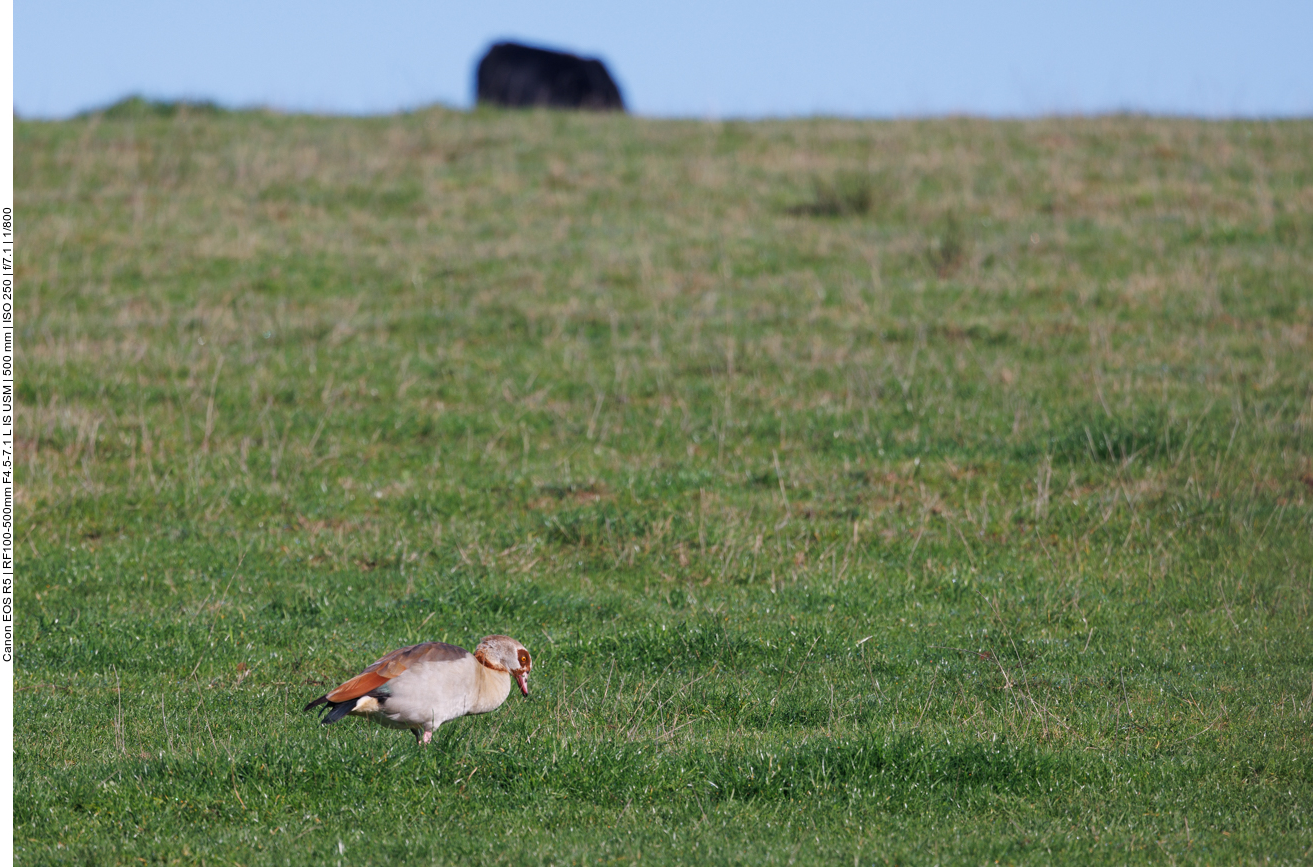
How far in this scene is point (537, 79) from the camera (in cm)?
4250

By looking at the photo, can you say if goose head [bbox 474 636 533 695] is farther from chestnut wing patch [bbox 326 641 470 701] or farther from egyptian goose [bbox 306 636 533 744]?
chestnut wing patch [bbox 326 641 470 701]

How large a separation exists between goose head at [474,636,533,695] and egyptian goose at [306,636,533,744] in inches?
5.7

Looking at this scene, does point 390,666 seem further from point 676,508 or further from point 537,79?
point 537,79

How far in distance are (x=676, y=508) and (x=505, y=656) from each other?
15.8 ft

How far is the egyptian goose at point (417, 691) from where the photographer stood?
643cm

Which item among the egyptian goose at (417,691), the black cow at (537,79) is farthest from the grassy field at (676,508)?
the black cow at (537,79)

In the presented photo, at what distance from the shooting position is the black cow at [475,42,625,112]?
138 feet

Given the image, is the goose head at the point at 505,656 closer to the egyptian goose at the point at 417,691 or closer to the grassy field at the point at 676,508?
the egyptian goose at the point at 417,691

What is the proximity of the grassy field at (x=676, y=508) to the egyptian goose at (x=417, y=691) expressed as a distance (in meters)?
0.22

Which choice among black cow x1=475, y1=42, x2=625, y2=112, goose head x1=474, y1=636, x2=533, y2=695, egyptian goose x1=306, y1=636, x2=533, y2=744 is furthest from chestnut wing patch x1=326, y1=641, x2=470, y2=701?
black cow x1=475, y1=42, x2=625, y2=112

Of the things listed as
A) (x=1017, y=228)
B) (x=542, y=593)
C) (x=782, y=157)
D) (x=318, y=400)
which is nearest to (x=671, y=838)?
(x=542, y=593)

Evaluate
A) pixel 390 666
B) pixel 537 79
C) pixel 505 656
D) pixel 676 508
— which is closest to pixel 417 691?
pixel 390 666

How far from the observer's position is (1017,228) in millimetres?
22625

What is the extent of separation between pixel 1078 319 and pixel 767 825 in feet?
43.5
